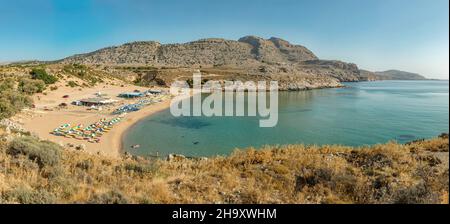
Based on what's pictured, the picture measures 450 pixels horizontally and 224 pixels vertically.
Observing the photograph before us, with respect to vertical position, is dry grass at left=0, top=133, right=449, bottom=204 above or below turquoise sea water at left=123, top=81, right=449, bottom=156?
Answer: above

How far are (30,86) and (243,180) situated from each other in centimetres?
4849

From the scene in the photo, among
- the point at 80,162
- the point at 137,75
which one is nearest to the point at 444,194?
the point at 80,162

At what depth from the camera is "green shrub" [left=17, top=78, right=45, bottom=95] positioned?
41031mm

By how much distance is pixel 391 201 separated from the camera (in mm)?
4848

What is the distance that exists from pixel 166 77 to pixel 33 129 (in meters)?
62.5

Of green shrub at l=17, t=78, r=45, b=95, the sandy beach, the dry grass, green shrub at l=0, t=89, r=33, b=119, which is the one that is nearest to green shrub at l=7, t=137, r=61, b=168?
the dry grass

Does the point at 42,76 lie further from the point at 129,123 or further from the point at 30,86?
the point at 129,123

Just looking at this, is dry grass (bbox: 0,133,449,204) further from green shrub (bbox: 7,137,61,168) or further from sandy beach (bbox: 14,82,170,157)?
sandy beach (bbox: 14,82,170,157)

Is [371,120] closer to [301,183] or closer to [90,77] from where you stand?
[301,183]

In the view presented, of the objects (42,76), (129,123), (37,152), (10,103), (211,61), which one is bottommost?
(129,123)

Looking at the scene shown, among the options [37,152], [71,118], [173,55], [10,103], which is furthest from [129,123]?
[173,55]

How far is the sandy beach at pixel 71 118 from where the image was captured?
23031 millimetres

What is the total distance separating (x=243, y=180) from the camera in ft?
22.5

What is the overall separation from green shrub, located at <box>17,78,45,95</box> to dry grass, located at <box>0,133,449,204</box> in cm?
4123
